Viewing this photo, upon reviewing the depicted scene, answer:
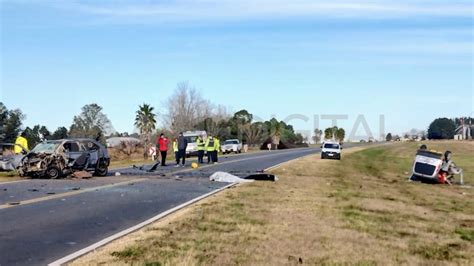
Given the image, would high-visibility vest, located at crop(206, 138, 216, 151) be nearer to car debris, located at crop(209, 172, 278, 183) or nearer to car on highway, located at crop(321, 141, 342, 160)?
car debris, located at crop(209, 172, 278, 183)

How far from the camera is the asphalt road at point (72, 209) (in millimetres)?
9016

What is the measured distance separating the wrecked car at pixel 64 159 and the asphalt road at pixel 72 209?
141cm

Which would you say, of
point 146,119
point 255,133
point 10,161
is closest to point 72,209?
point 10,161

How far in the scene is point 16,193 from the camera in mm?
16672

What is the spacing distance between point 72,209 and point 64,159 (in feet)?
32.7

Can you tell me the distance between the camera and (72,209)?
13.4 metres

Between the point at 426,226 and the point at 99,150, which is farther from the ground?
the point at 99,150

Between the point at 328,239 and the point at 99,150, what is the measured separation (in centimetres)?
1632

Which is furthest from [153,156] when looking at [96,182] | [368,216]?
[368,216]

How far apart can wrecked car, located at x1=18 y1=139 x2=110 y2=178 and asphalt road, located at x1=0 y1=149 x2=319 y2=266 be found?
4.62ft

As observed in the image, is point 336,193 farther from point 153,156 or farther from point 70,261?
point 153,156

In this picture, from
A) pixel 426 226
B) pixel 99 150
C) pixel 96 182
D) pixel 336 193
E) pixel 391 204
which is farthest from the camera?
pixel 99 150

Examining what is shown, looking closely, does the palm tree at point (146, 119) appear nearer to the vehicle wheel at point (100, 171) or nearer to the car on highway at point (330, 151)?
the car on highway at point (330, 151)

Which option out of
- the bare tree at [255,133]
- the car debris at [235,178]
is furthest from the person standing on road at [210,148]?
the bare tree at [255,133]
